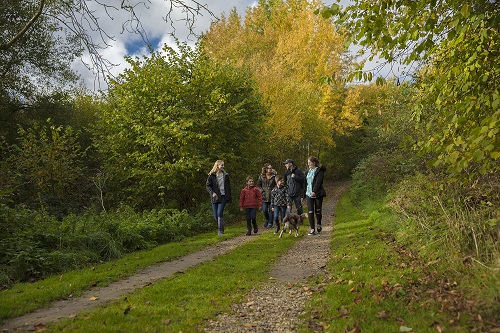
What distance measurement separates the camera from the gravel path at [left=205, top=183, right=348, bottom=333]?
13.8ft

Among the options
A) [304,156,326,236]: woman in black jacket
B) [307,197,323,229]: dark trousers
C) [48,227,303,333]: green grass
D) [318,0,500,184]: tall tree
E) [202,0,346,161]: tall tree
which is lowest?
[48,227,303,333]: green grass

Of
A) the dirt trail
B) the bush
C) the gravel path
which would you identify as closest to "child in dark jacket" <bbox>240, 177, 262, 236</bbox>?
the bush

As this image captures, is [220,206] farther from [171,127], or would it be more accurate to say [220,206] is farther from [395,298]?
[395,298]

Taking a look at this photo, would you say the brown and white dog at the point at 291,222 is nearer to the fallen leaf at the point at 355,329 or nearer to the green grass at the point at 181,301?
the green grass at the point at 181,301

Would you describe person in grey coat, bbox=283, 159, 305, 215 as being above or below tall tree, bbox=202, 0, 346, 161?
below

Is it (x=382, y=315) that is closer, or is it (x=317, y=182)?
(x=382, y=315)

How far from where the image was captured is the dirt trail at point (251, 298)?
4.25 m

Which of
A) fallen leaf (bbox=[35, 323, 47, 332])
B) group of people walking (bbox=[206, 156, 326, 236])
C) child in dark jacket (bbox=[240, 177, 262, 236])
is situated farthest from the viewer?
child in dark jacket (bbox=[240, 177, 262, 236])

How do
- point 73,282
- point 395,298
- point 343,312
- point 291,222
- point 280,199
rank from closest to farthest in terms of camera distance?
point 343,312 < point 395,298 < point 73,282 < point 291,222 < point 280,199

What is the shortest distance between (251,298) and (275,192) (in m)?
7.49

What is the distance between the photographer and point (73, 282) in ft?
19.9

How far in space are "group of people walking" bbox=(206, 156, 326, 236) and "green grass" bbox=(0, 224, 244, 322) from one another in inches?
89.7

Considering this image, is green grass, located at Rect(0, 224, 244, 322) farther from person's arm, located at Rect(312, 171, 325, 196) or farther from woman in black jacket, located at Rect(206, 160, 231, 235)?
person's arm, located at Rect(312, 171, 325, 196)

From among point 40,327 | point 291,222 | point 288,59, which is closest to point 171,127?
point 291,222
